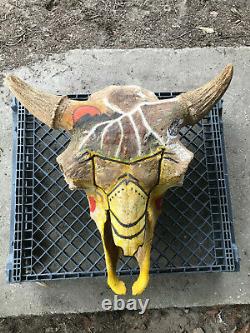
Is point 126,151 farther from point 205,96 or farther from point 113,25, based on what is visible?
point 113,25

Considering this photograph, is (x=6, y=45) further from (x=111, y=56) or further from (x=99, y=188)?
(x=99, y=188)

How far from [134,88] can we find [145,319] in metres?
1.51

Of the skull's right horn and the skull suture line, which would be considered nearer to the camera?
the skull suture line

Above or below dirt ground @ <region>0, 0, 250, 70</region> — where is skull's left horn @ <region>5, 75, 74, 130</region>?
below

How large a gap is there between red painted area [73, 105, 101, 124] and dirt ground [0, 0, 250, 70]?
135 centimetres

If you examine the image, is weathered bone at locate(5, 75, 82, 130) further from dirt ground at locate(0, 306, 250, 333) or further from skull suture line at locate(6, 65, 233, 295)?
dirt ground at locate(0, 306, 250, 333)

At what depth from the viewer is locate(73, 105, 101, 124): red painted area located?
220 cm

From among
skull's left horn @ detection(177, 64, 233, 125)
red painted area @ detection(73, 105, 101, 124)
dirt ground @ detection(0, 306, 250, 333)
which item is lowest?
dirt ground @ detection(0, 306, 250, 333)

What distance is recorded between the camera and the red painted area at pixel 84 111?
2199 mm

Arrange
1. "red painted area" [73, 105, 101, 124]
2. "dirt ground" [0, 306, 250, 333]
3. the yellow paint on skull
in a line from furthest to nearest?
"dirt ground" [0, 306, 250, 333]
"red painted area" [73, 105, 101, 124]
the yellow paint on skull

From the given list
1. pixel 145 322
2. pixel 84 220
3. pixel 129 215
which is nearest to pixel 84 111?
pixel 129 215

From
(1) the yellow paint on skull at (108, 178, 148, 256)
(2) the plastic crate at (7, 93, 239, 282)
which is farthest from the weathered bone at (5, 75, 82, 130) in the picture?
(2) the plastic crate at (7, 93, 239, 282)

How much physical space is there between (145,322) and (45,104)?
1532mm

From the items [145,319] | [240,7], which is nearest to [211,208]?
[145,319]
